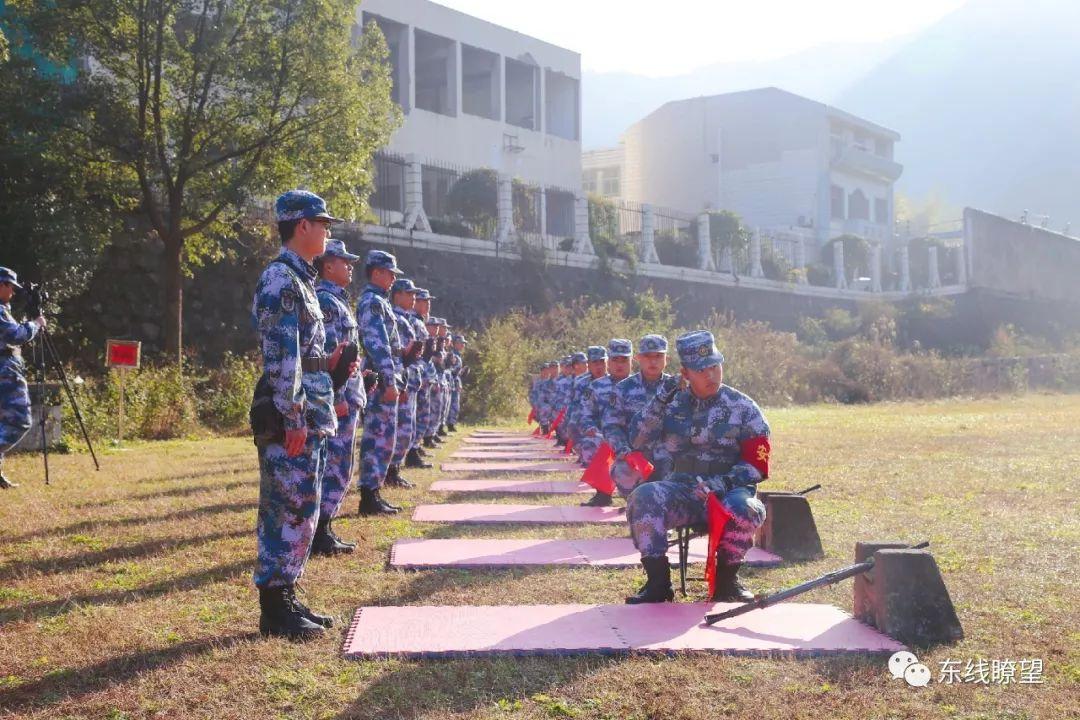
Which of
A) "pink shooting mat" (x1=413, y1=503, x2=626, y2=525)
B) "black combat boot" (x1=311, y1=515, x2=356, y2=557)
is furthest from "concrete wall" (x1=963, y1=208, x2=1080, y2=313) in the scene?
"black combat boot" (x1=311, y1=515, x2=356, y2=557)

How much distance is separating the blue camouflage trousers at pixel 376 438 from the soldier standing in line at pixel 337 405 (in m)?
1.39

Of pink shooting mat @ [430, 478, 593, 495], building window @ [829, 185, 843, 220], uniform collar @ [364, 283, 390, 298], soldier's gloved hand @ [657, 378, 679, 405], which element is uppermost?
building window @ [829, 185, 843, 220]

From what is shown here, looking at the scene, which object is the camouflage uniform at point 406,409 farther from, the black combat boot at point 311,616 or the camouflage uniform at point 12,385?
the black combat boot at point 311,616

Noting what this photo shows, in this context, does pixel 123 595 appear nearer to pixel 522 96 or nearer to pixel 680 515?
pixel 680 515

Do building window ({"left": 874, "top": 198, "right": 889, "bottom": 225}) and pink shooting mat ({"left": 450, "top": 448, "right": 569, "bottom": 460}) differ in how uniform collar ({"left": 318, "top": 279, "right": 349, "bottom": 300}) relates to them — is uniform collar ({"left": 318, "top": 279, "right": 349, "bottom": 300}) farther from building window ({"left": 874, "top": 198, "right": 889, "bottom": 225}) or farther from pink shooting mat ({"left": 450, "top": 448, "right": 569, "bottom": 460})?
building window ({"left": 874, "top": 198, "right": 889, "bottom": 225})

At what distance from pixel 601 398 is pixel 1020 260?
141 ft

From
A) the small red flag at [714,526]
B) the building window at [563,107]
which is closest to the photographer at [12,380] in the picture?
the small red flag at [714,526]

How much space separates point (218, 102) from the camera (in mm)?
18578

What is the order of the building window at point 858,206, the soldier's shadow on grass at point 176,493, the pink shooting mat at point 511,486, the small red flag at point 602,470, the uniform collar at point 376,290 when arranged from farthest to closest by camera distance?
the building window at point 858,206
the pink shooting mat at point 511,486
the soldier's shadow on grass at point 176,493
the small red flag at point 602,470
the uniform collar at point 376,290

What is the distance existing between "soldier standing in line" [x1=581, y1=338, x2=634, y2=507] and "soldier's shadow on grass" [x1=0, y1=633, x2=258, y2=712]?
16.8ft

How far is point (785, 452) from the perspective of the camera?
1470cm

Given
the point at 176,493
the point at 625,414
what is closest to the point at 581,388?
the point at 625,414

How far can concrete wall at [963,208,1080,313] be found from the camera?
150 feet

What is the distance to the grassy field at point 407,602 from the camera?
388cm
